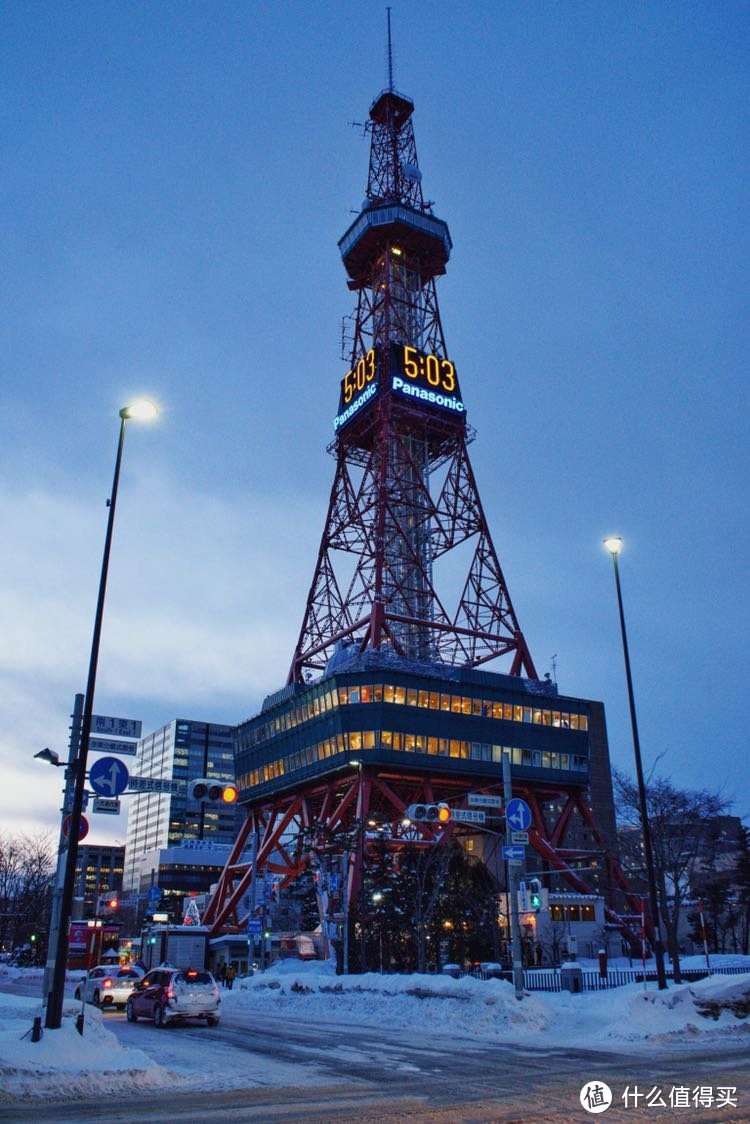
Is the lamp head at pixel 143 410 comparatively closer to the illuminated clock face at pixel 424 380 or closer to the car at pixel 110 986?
the car at pixel 110 986

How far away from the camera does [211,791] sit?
22984 mm

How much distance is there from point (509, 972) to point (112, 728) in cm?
3263

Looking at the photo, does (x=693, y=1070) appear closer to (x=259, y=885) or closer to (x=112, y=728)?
(x=112, y=728)

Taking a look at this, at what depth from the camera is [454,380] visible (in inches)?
4286

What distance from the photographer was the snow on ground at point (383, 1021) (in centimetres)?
1636

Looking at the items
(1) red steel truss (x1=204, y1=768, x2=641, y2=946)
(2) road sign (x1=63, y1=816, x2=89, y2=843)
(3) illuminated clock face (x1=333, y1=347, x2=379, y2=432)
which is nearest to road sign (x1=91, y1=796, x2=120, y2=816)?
(2) road sign (x1=63, y1=816, x2=89, y2=843)

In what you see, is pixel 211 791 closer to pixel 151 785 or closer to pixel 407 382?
pixel 151 785

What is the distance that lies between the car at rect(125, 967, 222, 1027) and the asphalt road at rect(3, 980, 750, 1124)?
1.82 meters

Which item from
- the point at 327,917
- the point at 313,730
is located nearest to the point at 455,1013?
the point at 327,917

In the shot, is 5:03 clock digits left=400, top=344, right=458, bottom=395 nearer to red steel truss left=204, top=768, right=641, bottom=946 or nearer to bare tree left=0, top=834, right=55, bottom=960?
red steel truss left=204, top=768, right=641, bottom=946

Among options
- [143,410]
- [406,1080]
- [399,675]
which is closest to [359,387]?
[399,675]

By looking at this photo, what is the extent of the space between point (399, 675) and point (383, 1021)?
54213mm

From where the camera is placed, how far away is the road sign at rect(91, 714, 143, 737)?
2258 cm

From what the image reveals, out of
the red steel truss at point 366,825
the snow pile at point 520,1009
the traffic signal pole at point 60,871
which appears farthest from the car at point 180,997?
the red steel truss at point 366,825
